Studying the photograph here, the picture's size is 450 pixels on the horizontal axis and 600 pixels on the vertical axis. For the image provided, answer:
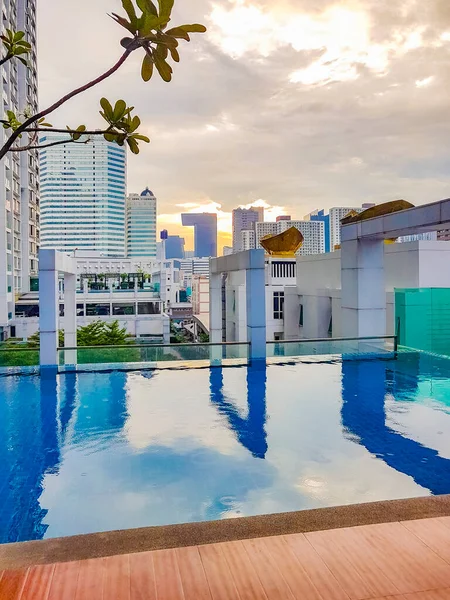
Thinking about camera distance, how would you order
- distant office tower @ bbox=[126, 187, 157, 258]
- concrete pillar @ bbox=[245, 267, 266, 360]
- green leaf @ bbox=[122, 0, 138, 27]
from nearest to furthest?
green leaf @ bbox=[122, 0, 138, 27] → concrete pillar @ bbox=[245, 267, 266, 360] → distant office tower @ bbox=[126, 187, 157, 258]

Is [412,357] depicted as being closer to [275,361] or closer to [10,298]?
[275,361]

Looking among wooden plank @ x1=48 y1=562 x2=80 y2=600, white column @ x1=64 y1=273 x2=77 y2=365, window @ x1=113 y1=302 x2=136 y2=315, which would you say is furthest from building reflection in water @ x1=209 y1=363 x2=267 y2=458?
window @ x1=113 y1=302 x2=136 y2=315

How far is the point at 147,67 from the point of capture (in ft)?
7.71

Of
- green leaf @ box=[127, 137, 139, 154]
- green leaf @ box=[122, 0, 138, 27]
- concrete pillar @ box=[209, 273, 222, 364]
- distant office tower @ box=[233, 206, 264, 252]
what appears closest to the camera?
green leaf @ box=[122, 0, 138, 27]

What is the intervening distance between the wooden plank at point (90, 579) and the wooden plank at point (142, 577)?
15 cm

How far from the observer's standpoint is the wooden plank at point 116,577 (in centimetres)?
228

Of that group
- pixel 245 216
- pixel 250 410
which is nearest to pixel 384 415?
pixel 250 410

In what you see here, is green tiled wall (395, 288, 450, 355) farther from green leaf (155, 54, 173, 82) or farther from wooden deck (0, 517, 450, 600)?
green leaf (155, 54, 173, 82)

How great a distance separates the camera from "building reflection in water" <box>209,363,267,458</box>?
18.9 ft

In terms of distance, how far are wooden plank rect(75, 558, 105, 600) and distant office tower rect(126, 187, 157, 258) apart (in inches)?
4980

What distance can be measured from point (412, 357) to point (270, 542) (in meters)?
9.13

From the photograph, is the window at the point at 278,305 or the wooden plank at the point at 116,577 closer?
the wooden plank at the point at 116,577

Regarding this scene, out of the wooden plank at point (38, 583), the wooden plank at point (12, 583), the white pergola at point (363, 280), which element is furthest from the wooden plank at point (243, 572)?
the white pergola at point (363, 280)

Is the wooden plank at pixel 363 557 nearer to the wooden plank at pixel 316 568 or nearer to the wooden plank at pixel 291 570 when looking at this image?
the wooden plank at pixel 316 568
